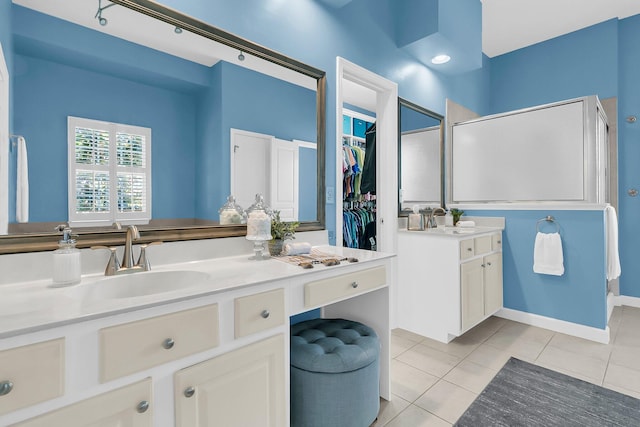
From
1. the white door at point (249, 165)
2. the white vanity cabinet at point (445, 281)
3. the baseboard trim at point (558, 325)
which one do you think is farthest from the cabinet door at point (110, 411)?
the baseboard trim at point (558, 325)

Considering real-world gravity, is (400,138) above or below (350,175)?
above

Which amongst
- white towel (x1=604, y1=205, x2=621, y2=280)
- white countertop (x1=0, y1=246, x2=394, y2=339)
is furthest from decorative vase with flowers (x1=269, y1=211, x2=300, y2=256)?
white towel (x1=604, y1=205, x2=621, y2=280)

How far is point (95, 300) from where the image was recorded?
1116 millimetres

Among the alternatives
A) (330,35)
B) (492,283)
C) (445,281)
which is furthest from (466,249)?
(330,35)

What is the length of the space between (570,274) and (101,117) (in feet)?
11.5

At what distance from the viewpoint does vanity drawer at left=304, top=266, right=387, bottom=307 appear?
1372 millimetres

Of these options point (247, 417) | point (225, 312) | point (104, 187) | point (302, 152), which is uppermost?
point (302, 152)

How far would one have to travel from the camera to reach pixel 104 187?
1329 millimetres

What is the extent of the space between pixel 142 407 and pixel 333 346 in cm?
85

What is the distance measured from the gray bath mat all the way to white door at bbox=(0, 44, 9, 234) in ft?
7.10

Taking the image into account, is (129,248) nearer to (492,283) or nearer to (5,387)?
(5,387)

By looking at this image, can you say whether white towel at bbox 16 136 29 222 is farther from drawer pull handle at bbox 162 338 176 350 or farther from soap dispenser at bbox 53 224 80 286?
drawer pull handle at bbox 162 338 176 350

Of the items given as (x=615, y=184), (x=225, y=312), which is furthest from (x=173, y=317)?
(x=615, y=184)

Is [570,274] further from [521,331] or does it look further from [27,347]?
[27,347]
